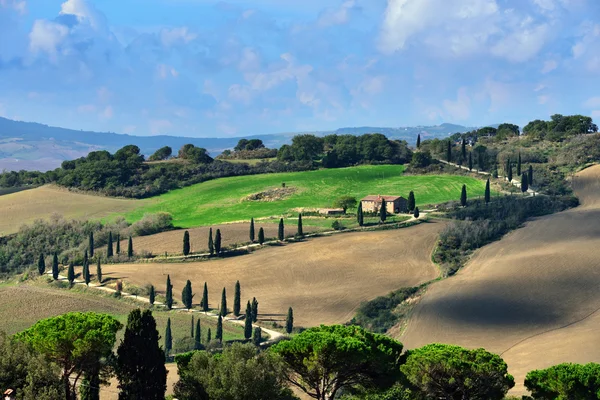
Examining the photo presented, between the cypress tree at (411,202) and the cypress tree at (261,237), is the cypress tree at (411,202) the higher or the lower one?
the higher one

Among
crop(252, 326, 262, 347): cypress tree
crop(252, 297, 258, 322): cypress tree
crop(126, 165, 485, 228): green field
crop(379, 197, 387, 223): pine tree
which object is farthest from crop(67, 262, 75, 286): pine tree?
crop(379, 197, 387, 223): pine tree

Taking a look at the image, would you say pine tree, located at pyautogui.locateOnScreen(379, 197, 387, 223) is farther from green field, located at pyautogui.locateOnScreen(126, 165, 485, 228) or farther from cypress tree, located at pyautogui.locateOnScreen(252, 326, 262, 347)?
cypress tree, located at pyautogui.locateOnScreen(252, 326, 262, 347)

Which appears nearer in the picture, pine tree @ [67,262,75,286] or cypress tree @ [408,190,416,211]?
pine tree @ [67,262,75,286]

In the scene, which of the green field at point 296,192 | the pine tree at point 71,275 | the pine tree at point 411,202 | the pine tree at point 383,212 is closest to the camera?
the pine tree at point 71,275

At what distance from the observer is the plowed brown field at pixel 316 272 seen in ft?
A: 269

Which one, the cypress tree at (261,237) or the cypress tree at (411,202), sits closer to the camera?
the cypress tree at (261,237)

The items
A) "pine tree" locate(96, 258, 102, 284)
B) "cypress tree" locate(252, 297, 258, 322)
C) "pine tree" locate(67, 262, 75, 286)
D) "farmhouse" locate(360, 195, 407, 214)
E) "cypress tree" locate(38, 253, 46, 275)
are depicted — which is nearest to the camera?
"cypress tree" locate(252, 297, 258, 322)

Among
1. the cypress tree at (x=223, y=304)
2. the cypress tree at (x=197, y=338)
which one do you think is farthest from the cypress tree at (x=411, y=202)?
the cypress tree at (x=197, y=338)

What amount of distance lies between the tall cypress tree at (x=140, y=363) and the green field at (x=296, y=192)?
8019cm

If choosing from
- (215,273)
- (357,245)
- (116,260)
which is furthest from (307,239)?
(116,260)

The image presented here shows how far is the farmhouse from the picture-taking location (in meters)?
118

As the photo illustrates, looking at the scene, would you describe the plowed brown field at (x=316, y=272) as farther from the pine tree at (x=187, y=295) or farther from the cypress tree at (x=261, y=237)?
the cypress tree at (x=261, y=237)

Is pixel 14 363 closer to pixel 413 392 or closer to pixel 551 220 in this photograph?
pixel 413 392

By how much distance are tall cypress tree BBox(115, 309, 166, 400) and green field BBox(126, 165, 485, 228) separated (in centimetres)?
8019
